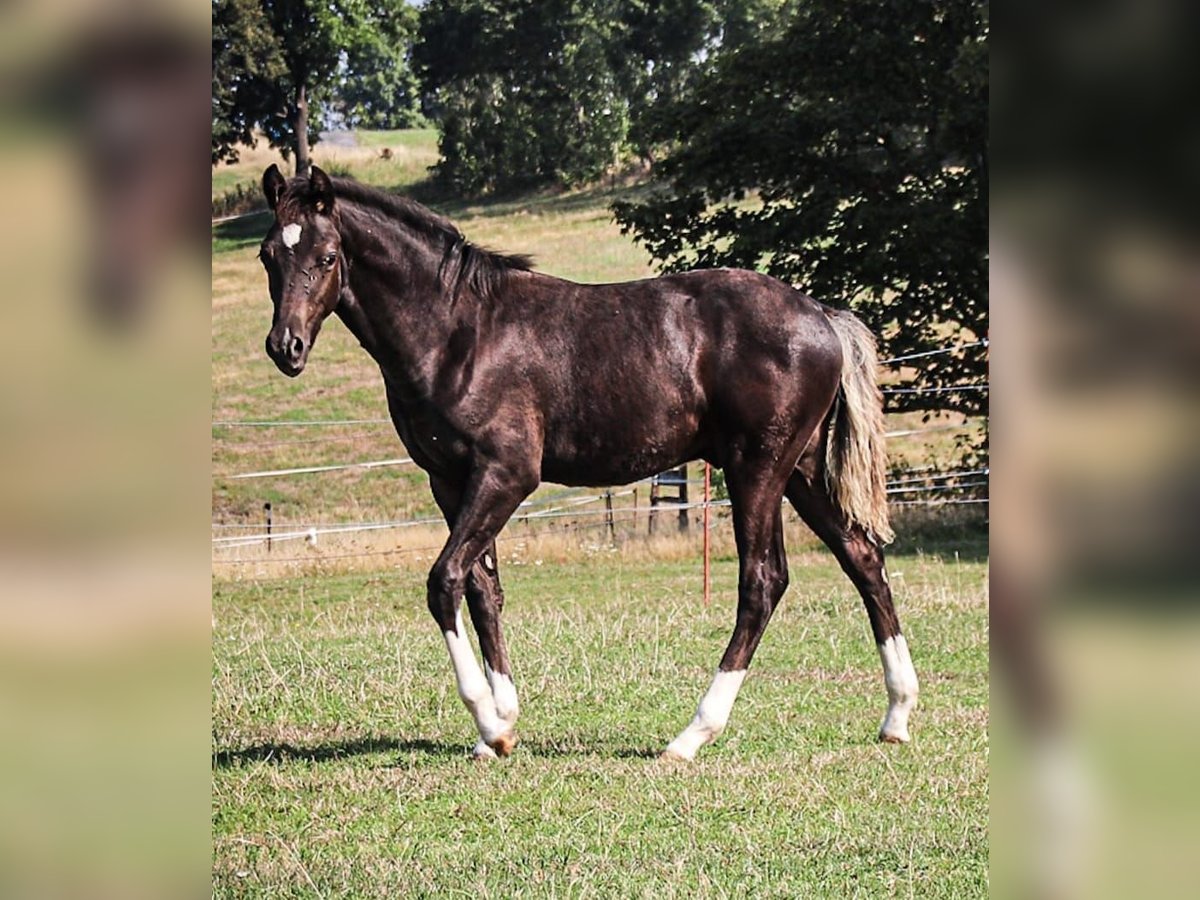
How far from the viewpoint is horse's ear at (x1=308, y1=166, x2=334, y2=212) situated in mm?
5410

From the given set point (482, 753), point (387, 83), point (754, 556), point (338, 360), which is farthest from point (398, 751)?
point (387, 83)

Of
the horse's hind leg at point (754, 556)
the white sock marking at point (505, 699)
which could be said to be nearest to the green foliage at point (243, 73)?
the horse's hind leg at point (754, 556)

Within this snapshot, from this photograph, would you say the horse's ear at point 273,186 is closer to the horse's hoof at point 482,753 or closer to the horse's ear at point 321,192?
the horse's ear at point 321,192

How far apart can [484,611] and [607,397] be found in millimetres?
1034

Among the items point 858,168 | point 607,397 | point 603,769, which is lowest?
point 603,769

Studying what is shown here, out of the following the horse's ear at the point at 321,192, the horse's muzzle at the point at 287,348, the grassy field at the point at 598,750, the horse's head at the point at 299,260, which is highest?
the horse's ear at the point at 321,192

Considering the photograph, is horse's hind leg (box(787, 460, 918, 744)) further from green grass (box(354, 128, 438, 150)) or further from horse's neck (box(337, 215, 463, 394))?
green grass (box(354, 128, 438, 150))

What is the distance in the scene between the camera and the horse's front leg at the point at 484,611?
218 inches

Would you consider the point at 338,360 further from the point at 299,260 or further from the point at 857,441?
the point at 299,260

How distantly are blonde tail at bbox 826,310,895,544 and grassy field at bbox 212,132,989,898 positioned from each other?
0.89 meters

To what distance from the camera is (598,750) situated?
224 inches

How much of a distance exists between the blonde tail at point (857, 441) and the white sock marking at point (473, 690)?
1.73 meters

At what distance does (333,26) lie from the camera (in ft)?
109
